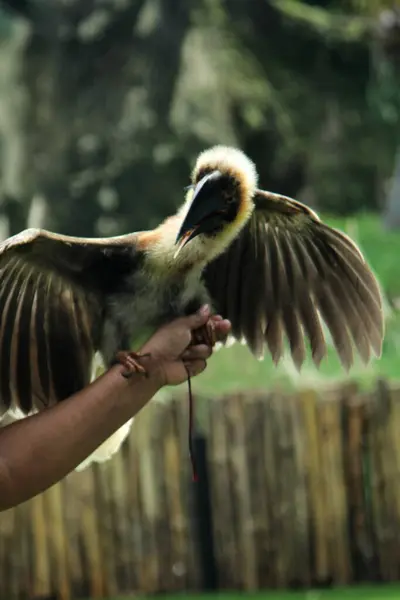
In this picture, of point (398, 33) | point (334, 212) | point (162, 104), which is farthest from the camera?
point (334, 212)

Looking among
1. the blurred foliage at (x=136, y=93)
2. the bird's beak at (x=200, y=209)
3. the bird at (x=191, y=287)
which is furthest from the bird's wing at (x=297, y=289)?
the blurred foliage at (x=136, y=93)

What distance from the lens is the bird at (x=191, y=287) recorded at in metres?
2.51

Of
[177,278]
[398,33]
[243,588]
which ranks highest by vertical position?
[398,33]

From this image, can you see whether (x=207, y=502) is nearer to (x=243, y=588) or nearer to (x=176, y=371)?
(x=243, y=588)

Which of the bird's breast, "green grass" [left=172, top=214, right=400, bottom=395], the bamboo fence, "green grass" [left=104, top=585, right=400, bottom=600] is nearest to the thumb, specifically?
the bird's breast

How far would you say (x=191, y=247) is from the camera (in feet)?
8.18

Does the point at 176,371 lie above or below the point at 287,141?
below

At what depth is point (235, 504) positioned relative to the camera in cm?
526

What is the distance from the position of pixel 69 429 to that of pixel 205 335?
16.6 inches

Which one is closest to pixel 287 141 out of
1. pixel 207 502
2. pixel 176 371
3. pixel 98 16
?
pixel 98 16

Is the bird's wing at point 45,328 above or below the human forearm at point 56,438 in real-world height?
above

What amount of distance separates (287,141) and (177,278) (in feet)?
25.9

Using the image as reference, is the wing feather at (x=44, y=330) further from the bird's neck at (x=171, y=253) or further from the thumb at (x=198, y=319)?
the thumb at (x=198, y=319)

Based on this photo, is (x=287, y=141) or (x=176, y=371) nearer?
(x=176, y=371)
